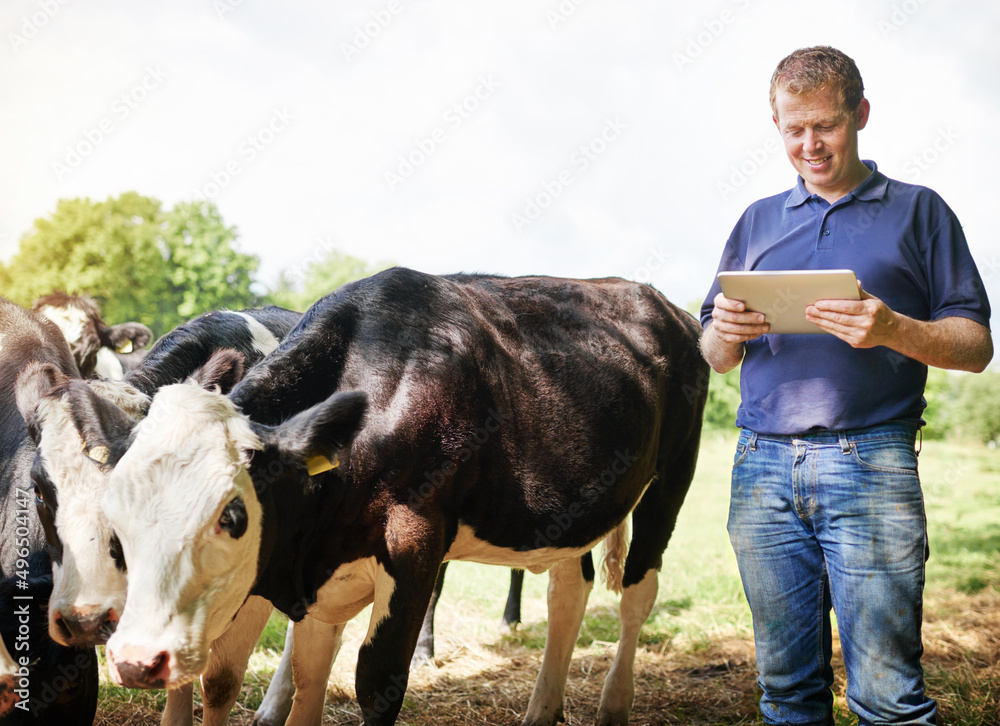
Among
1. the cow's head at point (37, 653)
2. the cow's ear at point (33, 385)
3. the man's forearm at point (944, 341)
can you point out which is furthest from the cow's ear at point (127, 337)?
the man's forearm at point (944, 341)

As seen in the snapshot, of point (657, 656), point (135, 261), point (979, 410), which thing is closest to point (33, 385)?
point (657, 656)

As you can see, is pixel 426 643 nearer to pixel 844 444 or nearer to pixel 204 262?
pixel 844 444

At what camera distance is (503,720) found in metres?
4.68

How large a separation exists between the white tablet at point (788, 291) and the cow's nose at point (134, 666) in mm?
2072

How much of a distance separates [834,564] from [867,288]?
0.95 m

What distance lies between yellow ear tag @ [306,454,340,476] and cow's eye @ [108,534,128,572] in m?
0.71

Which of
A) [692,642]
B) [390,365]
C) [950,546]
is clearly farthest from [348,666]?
[950,546]

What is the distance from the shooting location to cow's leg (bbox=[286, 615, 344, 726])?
363 centimetres

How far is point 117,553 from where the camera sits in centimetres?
281

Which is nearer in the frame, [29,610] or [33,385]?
[29,610]

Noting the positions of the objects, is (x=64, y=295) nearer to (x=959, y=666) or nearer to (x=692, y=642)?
(x=692, y=642)

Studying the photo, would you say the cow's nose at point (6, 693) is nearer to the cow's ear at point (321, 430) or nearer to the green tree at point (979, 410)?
the cow's ear at point (321, 430)

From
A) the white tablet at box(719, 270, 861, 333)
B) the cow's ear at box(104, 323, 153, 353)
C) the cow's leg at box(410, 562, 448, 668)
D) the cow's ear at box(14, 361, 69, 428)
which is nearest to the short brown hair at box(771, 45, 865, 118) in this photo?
the white tablet at box(719, 270, 861, 333)

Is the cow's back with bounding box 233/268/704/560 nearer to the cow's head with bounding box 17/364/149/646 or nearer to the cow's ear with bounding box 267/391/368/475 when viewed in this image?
the cow's ear with bounding box 267/391/368/475
